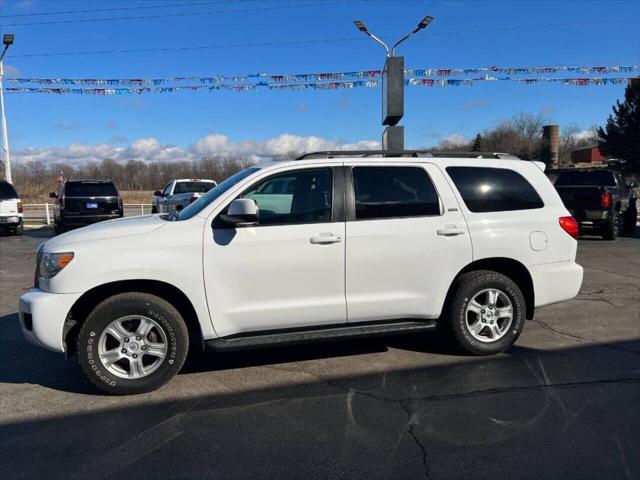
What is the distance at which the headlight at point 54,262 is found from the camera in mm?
4059

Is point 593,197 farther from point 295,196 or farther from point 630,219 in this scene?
point 295,196

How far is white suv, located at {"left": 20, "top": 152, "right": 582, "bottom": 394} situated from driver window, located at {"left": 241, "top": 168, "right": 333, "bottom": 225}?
12mm

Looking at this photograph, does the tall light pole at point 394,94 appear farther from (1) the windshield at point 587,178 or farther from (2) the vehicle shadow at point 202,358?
(2) the vehicle shadow at point 202,358

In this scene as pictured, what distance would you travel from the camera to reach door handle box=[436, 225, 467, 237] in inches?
187

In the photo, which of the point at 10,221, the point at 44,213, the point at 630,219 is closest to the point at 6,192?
the point at 10,221

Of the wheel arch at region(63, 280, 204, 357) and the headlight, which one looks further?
the wheel arch at region(63, 280, 204, 357)

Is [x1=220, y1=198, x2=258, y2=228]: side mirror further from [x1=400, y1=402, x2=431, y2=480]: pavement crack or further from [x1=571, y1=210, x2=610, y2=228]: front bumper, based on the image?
[x1=571, y1=210, x2=610, y2=228]: front bumper

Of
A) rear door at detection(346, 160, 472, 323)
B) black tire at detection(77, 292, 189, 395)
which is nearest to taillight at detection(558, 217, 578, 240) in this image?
rear door at detection(346, 160, 472, 323)

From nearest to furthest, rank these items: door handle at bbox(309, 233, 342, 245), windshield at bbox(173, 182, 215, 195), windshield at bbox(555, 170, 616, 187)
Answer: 1. door handle at bbox(309, 233, 342, 245)
2. windshield at bbox(555, 170, 616, 187)
3. windshield at bbox(173, 182, 215, 195)

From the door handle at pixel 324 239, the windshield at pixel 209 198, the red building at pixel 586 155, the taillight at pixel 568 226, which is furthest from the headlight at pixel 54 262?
the red building at pixel 586 155

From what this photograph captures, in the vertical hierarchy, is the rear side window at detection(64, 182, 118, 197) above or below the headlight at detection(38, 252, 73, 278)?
above

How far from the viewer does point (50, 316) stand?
13.2 feet

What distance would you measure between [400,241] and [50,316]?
287 centimetres

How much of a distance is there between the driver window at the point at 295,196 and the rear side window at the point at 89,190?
43.5 ft
